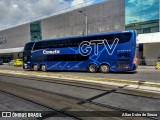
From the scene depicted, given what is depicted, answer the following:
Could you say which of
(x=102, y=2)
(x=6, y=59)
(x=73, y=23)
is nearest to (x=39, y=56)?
(x=102, y=2)

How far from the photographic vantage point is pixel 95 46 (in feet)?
71.4

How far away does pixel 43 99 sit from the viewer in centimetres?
963

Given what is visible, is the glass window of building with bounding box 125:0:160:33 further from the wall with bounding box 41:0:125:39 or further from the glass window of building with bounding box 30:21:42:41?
the glass window of building with bounding box 30:21:42:41

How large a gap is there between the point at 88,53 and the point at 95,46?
117cm

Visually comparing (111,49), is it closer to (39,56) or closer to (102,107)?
(39,56)

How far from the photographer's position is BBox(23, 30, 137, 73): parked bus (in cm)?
1994

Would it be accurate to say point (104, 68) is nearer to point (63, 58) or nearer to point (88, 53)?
point (88, 53)

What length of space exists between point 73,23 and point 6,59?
119ft

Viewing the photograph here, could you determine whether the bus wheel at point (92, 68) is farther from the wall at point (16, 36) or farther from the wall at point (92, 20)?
the wall at point (16, 36)

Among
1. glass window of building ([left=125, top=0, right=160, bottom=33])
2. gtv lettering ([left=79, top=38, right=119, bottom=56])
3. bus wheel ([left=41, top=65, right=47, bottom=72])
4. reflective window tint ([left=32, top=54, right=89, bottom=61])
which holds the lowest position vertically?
bus wheel ([left=41, top=65, right=47, bottom=72])

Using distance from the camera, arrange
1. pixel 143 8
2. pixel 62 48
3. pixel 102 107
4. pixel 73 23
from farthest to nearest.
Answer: pixel 73 23 → pixel 143 8 → pixel 62 48 → pixel 102 107

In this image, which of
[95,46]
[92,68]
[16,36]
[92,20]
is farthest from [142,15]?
[16,36]

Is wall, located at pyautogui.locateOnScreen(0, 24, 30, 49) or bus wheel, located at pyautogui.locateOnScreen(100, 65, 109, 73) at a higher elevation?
wall, located at pyautogui.locateOnScreen(0, 24, 30, 49)

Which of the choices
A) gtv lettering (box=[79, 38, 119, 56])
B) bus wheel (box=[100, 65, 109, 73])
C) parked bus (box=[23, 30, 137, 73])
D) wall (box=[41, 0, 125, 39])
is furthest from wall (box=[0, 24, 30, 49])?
bus wheel (box=[100, 65, 109, 73])
